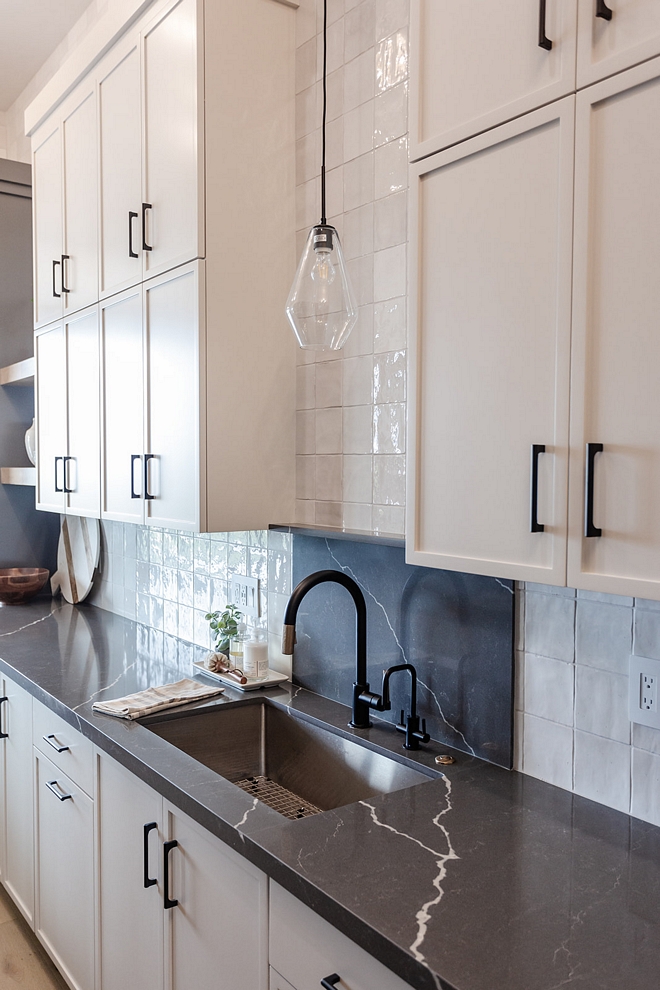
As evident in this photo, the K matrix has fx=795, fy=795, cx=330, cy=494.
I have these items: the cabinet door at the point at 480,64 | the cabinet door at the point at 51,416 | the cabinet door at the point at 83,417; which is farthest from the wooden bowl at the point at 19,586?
the cabinet door at the point at 480,64

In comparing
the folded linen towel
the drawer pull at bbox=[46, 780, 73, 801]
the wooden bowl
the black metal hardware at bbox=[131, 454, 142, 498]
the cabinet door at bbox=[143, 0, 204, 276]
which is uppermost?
the cabinet door at bbox=[143, 0, 204, 276]

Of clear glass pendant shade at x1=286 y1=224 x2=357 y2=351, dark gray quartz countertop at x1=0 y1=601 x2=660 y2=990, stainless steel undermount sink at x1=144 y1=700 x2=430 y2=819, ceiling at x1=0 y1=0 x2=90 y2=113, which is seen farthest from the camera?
ceiling at x1=0 y1=0 x2=90 y2=113

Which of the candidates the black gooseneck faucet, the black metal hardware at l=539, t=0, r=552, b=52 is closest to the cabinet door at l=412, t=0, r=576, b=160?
the black metal hardware at l=539, t=0, r=552, b=52

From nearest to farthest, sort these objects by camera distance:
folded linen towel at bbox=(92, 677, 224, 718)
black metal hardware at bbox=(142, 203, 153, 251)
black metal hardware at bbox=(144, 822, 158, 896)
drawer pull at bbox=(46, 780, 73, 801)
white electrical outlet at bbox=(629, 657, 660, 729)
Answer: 1. white electrical outlet at bbox=(629, 657, 660, 729)
2. black metal hardware at bbox=(144, 822, 158, 896)
3. folded linen towel at bbox=(92, 677, 224, 718)
4. drawer pull at bbox=(46, 780, 73, 801)
5. black metal hardware at bbox=(142, 203, 153, 251)

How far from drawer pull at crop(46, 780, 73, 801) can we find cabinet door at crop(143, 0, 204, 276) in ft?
4.61

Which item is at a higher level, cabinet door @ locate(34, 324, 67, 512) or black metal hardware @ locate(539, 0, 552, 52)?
black metal hardware @ locate(539, 0, 552, 52)

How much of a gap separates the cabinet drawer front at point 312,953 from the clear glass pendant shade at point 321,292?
1.00m

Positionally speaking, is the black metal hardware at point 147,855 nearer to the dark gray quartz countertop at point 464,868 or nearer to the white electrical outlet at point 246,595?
the dark gray quartz countertop at point 464,868

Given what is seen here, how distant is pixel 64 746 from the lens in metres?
2.09

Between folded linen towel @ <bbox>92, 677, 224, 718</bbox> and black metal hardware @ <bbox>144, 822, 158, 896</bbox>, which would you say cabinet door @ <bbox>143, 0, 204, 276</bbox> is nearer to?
folded linen towel @ <bbox>92, 677, 224, 718</bbox>

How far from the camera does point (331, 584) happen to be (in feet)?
6.66

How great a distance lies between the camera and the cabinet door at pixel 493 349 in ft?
3.62

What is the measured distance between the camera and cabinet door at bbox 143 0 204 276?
6.42 feet

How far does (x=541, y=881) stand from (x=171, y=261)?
165cm
